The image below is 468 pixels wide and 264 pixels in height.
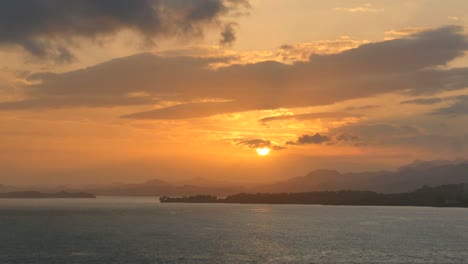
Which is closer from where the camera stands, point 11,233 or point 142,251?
point 142,251

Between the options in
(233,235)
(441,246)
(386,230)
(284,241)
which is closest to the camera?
(441,246)

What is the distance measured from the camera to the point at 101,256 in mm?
104188

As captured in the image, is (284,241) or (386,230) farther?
(386,230)

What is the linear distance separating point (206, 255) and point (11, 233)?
3097 inches

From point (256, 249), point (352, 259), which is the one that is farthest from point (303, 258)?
point (256, 249)

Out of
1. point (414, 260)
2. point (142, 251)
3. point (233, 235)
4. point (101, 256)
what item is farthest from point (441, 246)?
point (101, 256)

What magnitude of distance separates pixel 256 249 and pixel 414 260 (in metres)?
34.4

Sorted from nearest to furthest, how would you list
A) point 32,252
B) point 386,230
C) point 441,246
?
point 32,252 < point 441,246 < point 386,230

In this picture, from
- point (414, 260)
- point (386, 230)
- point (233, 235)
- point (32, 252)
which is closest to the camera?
point (414, 260)

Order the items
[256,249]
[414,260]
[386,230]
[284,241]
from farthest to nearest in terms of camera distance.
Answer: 1. [386,230]
2. [284,241]
3. [256,249]
4. [414,260]

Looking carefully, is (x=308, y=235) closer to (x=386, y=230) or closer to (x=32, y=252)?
(x=386, y=230)

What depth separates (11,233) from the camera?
158 m

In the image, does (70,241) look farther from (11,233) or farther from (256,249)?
(256,249)

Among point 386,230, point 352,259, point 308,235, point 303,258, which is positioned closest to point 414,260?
point 352,259
